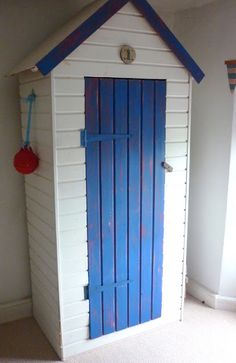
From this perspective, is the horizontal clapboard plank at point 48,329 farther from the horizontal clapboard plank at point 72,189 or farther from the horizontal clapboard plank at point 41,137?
the horizontal clapboard plank at point 41,137

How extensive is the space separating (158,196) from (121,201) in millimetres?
240

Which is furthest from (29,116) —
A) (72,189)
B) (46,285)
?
(46,285)

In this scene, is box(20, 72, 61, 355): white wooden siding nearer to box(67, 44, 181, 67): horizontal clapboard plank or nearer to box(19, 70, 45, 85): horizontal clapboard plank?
box(19, 70, 45, 85): horizontal clapboard plank

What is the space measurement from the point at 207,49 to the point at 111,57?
859 millimetres

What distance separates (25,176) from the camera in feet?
7.47

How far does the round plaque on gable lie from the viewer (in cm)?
188

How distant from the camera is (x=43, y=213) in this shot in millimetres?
2041

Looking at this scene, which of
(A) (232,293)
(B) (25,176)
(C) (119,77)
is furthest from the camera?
(A) (232,293)

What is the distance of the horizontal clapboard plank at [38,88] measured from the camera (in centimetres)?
178

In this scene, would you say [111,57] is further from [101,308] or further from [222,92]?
[101,308]

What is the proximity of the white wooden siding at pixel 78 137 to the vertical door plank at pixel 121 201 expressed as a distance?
5.1 inches

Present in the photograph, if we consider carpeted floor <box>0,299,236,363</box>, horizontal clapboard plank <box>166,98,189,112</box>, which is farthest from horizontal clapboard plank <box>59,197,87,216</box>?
carpeted floor <box>0,299,236,363</box>

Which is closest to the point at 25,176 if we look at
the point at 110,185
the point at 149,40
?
the point at 110,185

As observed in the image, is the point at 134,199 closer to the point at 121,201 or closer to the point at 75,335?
the point at 121,201
